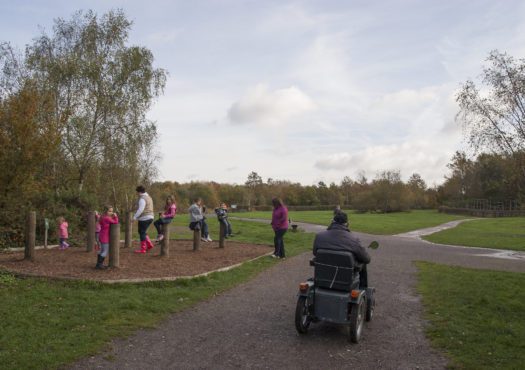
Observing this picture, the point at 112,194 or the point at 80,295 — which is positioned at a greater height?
the point at 112,194

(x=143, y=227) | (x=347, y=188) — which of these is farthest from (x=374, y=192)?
(x=143, y=227)

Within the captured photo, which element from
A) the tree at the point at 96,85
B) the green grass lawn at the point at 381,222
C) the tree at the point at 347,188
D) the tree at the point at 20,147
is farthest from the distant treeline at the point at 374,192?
the tree at the point at 20,147

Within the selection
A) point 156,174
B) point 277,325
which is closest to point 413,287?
point 277,325

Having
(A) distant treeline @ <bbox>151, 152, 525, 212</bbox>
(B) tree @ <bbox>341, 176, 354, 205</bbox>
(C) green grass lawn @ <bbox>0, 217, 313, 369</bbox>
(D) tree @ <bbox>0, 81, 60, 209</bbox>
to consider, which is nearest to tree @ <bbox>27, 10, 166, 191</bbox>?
(D) tree @ <bbox>0, 81, 60, 209</bbox>

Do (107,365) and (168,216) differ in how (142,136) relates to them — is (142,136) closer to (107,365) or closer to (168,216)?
(168,216)

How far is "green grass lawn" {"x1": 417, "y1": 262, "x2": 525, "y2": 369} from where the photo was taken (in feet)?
18.7

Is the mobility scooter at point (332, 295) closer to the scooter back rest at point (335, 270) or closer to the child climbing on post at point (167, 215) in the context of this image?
the scooter back rest at point (335, 270)

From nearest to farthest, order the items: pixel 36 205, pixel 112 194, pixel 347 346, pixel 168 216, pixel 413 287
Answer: pixel 347 346 < pixel 413 287 < pixel 168 216 < pixel 36 205 < pixel 112 194

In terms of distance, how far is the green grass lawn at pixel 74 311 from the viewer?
5.45m

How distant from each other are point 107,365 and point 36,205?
12937 millimetres

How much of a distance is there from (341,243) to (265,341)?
1708 mm

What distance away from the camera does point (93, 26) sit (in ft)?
79.6

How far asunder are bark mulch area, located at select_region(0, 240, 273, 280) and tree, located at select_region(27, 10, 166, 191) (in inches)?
407

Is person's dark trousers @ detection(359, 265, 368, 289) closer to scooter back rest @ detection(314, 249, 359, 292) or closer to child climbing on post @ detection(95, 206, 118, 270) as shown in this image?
scooter back rest @ detection(314, 249, 359, 292)
